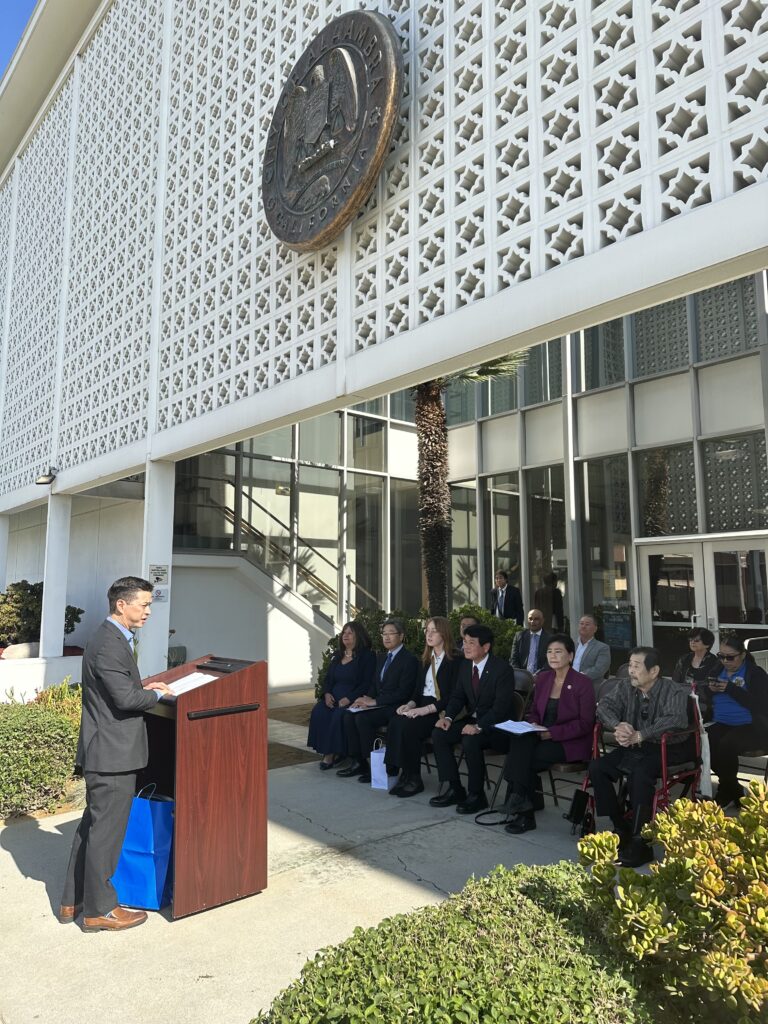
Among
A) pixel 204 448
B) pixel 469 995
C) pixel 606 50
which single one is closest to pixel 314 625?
pixel 204 448

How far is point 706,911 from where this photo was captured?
2295mm

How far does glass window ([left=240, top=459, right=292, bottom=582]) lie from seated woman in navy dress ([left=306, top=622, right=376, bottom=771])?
6187 millimetres

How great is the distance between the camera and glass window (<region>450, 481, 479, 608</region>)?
1573 centimetres

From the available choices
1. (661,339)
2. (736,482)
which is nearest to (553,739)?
(736,482)

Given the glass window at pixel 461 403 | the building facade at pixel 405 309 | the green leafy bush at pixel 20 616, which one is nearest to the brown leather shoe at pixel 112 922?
the building facade at pixel 405 309

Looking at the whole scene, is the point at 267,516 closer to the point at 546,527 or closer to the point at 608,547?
the point at 546,527

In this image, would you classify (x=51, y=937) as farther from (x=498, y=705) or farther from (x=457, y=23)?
(x=457, y=23)

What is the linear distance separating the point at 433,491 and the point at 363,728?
17.2 ft

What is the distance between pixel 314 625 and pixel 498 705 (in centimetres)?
851

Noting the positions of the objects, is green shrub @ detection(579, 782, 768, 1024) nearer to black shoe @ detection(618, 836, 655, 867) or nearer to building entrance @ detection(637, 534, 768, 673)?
black shoe @ detection(618, 836, 655, 867)

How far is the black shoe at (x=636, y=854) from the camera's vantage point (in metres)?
4.80

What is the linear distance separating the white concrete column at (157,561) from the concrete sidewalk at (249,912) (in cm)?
330

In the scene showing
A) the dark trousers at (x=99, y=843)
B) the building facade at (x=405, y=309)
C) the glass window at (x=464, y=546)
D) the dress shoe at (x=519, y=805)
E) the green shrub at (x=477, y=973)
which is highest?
the building facade at (x=405, y=309)

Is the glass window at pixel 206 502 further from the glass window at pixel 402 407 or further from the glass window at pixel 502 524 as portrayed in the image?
the glass window at pixel 502 524
